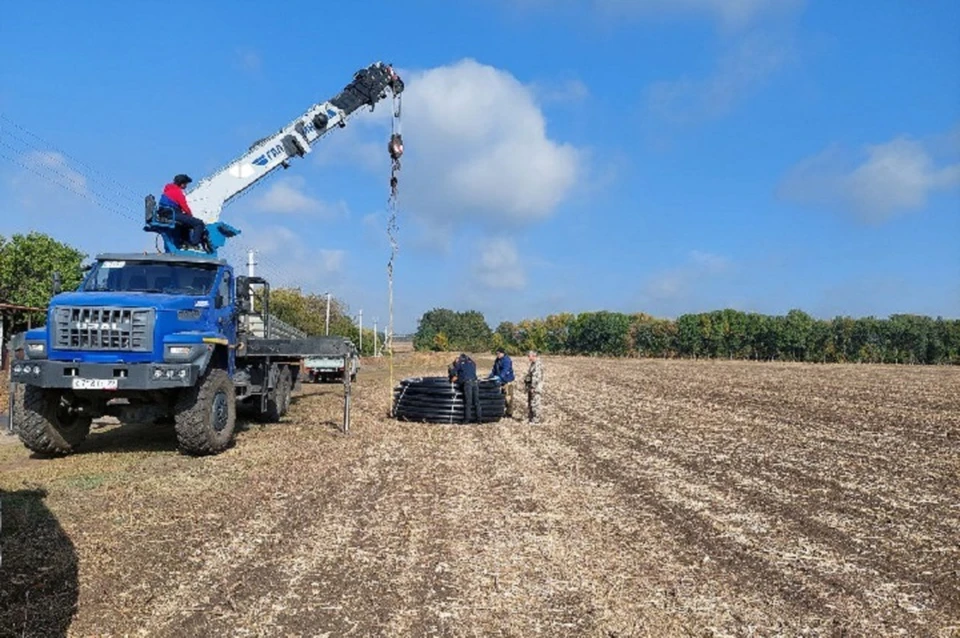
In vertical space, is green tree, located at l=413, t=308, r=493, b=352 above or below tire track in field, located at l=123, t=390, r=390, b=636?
above

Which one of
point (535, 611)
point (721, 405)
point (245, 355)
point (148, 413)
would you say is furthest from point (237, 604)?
point (721, 405)

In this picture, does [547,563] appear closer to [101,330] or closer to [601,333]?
[101,330]

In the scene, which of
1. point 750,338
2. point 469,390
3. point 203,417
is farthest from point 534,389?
point 750,338

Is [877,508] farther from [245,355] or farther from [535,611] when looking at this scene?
[245,355]

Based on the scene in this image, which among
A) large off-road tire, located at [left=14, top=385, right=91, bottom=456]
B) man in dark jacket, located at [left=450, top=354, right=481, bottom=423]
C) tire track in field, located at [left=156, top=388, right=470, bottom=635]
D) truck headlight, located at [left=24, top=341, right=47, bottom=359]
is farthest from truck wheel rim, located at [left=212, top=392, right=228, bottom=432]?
man in dark jacket, located at [left=450, top=354, right=481, bottom=423]

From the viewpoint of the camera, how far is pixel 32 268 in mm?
30859

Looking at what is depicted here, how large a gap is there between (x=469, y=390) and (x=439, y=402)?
2.21 feet

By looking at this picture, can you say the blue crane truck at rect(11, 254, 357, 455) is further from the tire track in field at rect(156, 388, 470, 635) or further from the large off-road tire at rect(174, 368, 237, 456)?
the tire track in field at rect(156, 388, 470, 635)

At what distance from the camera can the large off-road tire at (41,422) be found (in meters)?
10.1

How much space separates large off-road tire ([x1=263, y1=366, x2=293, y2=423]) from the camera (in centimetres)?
1474

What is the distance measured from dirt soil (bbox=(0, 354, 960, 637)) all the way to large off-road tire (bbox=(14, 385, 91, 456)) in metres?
0.27

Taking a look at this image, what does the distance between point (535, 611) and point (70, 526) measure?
447 centimetres

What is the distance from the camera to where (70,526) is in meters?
6.66

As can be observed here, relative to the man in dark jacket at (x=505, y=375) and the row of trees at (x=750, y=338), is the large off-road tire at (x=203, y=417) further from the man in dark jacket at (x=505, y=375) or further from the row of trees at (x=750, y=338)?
the row of trees at (x=750, y=338)
